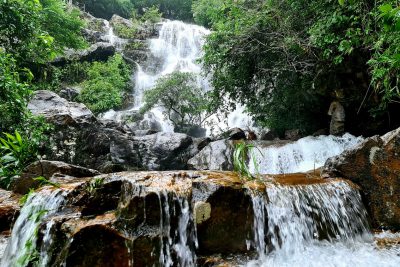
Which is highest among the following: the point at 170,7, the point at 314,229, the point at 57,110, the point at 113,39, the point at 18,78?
the point at 170,7

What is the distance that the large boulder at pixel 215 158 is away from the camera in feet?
27.8

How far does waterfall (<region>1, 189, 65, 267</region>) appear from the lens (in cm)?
323

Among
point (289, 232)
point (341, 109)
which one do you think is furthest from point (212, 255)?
point (341, 109)

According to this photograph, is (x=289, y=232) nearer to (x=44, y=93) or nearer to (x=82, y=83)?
(x=44, y=93)

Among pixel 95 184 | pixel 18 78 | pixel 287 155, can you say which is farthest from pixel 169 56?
pixel 95 184

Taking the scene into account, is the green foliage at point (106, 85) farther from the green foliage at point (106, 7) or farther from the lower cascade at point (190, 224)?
the lower cascade at point (190, 224)

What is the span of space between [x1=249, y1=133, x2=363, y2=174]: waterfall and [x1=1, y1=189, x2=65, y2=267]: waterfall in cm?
551

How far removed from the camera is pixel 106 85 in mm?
17484

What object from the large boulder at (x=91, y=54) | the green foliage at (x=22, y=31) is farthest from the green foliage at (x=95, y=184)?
the large boulder at (x=91, y=54)

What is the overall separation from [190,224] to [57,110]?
26.4 feet

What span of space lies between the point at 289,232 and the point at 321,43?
15.1 feet

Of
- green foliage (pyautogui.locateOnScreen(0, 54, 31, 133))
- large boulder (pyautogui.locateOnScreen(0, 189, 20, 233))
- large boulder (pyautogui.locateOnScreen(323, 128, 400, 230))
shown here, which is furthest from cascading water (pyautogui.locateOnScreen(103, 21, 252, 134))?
large boulder (pyautogui.locateOnScreen(323, 128, 400, 230))

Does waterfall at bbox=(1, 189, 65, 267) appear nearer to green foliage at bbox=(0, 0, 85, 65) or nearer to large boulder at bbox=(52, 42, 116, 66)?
green foliage at bbox=(0, 0, 85, 65)

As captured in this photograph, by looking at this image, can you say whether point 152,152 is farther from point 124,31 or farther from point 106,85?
point 124,31
